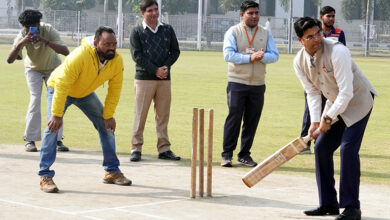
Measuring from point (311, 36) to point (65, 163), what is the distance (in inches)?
170

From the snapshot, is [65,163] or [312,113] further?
[65,163]

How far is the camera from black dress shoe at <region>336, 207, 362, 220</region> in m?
6.77

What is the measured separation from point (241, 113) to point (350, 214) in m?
3.48

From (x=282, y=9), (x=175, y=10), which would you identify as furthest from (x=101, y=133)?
(x=282, y=9)

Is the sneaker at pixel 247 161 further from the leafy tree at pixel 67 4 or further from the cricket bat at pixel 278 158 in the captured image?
the leafy tree at pixel 67 4

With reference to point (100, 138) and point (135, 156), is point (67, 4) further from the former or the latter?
point (100, 138)

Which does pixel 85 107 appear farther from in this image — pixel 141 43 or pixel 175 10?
pixel 175 10

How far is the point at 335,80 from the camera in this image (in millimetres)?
6844

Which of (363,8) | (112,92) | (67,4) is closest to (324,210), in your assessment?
(112,92)

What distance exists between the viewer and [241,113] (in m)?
10.1

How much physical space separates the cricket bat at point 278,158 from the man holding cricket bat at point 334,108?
15cm

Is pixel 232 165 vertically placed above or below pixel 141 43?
below

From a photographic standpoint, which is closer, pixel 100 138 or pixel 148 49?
pixel 100 138

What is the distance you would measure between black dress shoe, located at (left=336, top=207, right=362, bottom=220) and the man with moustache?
8.47 ft
